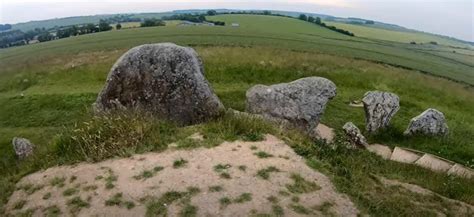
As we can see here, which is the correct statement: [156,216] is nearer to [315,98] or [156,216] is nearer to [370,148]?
[315,98]

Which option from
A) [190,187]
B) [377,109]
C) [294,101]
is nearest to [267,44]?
[377,109]

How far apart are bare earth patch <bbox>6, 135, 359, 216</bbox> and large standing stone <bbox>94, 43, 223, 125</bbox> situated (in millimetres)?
3757

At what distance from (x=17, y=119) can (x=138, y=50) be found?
13.4 meters

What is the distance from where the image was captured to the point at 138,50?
16875 mm

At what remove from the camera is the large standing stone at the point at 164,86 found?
16578 mm

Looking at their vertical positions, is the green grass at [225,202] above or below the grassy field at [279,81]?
above

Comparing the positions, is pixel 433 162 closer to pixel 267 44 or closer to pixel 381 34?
pixel 267 44

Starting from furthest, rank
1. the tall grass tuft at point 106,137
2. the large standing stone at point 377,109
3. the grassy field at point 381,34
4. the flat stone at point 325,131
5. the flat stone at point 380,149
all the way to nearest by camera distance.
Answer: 1. the grassy field at point 381,34
2. the large standing stone at point 377,109
3. the flat stone at point 325,131
4. the flat stone at point 380,149
5. the tall grass tuft at point 106,137

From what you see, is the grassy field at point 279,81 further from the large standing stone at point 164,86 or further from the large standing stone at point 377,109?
the large standing stone at point 164,86

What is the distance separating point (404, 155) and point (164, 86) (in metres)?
10.6

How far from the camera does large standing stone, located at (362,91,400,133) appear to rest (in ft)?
73.7

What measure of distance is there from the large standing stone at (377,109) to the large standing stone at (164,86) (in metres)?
9.18

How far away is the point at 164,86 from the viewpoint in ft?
54.7

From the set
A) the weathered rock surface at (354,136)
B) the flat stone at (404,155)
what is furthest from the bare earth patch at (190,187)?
the weathered rock surface at (354,136)
